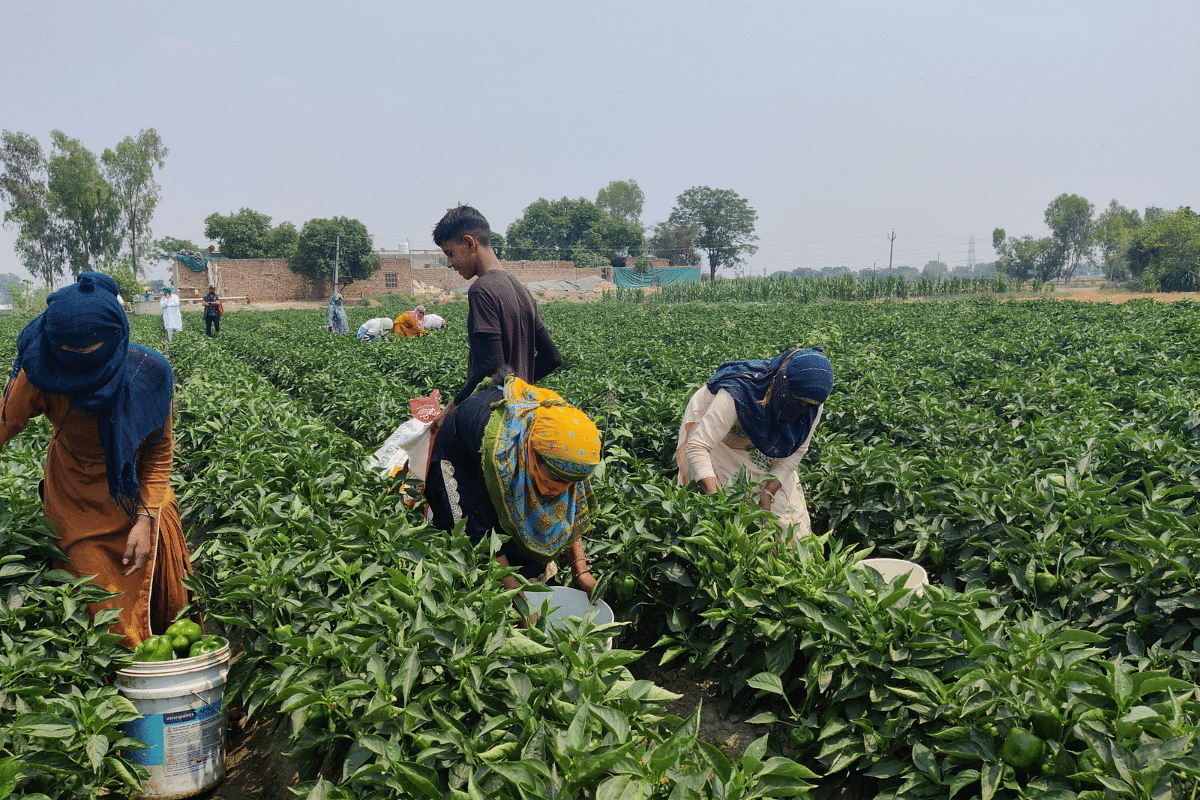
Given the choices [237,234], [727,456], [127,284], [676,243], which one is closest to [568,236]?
[676,243]

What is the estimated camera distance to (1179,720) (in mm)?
1748

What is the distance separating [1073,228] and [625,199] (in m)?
51.1

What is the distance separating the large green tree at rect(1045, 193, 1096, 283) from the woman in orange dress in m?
87.6

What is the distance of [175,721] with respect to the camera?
8.16 feet

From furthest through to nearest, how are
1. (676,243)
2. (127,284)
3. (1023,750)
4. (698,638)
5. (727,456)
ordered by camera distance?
1. (676,243)
2. (127,284)
3. (727,456)
4. (698,638)
5. (1023,750)

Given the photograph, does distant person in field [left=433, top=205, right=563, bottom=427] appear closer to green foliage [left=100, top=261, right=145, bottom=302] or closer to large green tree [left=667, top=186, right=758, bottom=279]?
green foliage [left=100, top=261, right=145, bottom=302]

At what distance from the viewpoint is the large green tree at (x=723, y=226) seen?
83625mm

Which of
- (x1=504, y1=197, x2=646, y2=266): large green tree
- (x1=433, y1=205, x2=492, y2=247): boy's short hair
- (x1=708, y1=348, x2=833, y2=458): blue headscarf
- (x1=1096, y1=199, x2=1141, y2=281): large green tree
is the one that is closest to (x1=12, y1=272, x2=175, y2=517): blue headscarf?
(x1=433, y1=205, x2=492, y2=247): boy's short hair

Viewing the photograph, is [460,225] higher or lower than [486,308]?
higher

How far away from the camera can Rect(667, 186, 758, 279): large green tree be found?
83.6 m

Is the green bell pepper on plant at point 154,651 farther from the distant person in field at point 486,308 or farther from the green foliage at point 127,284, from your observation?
the green foliage at point 127,284

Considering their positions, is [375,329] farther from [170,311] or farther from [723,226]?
[723,226]

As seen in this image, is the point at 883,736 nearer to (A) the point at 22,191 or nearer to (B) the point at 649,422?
(B) the point at 649,422

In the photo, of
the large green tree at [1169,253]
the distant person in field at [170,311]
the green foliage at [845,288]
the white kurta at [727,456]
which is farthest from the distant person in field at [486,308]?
the large green tree at [1169,253]
